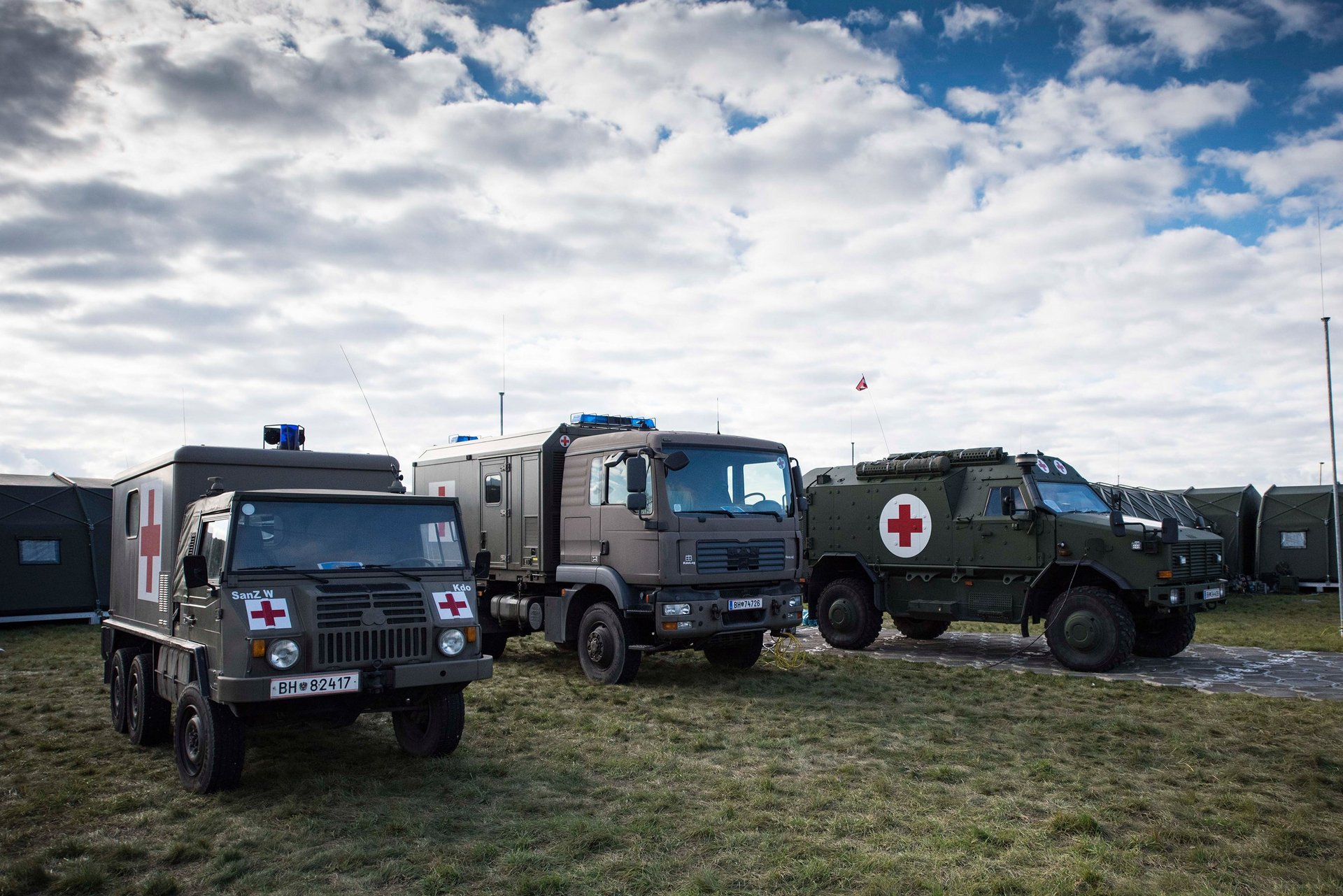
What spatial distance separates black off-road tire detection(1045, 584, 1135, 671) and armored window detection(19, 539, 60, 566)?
1775cm

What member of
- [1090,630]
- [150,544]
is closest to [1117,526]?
[1090,630]

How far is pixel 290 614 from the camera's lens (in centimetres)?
605

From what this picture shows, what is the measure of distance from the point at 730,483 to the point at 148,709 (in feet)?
20.1

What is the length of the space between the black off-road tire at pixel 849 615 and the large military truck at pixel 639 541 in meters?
2.40

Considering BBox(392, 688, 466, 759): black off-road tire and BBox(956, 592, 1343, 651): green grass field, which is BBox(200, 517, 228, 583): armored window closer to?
BBox(392, 688, 466, 759): black off-road tire

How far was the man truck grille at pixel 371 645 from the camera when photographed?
6051mm

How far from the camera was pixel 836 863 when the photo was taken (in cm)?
486

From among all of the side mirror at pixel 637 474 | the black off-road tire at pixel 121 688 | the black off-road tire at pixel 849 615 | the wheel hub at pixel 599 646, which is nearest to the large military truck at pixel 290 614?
the black off-road tire at pixel 121 688

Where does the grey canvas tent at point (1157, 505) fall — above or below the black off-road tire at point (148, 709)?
above

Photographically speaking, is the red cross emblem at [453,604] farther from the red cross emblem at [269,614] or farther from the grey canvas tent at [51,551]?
the grey canvas tent at [51,551]

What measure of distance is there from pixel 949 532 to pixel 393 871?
9673 millimetres

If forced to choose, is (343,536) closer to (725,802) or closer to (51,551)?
(725,802)

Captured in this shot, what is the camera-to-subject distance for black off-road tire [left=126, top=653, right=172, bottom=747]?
761 cm

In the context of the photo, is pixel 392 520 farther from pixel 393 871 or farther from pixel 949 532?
pixel 949 532
